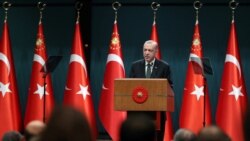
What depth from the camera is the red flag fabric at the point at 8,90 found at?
348 inches

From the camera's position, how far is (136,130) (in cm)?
203

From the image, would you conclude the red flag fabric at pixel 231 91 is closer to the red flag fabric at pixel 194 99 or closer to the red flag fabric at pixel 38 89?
the red flag fabric at pixel 194 99

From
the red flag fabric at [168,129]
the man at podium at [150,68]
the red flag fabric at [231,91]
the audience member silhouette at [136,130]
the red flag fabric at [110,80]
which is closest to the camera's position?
the audience member silhouette at [136,130]

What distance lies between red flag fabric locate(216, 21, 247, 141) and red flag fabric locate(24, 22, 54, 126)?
285 cm

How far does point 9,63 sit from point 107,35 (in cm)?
181

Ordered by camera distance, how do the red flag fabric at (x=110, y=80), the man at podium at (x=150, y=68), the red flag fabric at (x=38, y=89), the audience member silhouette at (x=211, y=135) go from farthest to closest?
the red flag fabric at (x=38, y=89)
the red flag fabric at (x=110, y=80)
the man at podium at (x=150, y=68)
the audience member silhouette at (x=211, y=135)

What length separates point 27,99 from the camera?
363 inches

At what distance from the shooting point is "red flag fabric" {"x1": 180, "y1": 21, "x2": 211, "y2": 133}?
8.44m

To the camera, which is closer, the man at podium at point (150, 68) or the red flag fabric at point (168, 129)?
the man at podium at point (150, 68)

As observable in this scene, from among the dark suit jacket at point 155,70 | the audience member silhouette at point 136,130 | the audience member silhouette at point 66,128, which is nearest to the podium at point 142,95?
the dark suit jacket at point 155,70

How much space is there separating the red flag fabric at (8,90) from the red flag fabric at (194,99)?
2823 millimetres

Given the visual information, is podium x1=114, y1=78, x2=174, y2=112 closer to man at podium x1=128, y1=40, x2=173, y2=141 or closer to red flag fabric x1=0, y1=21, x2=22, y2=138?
man at podium x1=128, y1=40, x2=173, y2=141

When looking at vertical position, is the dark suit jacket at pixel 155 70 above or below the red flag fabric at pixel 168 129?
above

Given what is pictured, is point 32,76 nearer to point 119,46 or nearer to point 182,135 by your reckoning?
point 119,46
